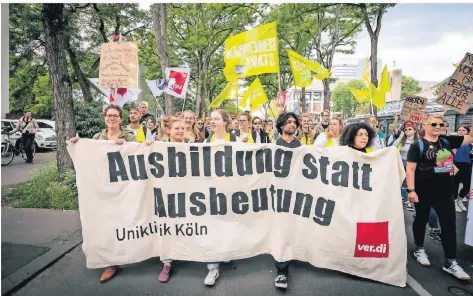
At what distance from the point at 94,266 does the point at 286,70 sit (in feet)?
83.6

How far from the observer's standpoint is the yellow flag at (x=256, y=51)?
5.91 meters

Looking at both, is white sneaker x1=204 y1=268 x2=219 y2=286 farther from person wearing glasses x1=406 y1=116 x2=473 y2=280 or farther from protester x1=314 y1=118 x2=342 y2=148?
protester x1=314 y1=118 x2=342 y2=148

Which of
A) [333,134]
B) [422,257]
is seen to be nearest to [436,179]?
[422,257]

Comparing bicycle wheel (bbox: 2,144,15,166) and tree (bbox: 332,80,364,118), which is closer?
bicycle wheel (bbox: 2,144,15,166)

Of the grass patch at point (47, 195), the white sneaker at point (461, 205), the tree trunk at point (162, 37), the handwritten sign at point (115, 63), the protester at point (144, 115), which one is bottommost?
the white sneaker at point (461, 205)

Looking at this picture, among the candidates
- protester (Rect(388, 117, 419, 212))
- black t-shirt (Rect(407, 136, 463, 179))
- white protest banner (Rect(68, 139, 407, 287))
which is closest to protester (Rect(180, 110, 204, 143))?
white protest banner (Rect(68, 139, 407, 287))

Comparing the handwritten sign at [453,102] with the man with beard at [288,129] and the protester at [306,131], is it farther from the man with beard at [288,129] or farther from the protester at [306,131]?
the man with beard at [288,129]

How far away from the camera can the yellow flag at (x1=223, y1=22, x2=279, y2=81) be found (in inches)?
233

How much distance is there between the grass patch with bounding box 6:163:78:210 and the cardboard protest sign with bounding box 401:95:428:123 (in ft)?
22.6

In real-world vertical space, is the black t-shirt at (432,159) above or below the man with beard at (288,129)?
below

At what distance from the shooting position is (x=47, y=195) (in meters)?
6.20

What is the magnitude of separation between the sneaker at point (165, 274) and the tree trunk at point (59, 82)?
446 centimetres

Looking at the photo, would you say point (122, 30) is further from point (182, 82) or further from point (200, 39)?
point (182, 82)

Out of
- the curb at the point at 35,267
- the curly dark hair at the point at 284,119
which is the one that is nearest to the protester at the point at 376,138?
the curly dark hair at the point at 284,119
